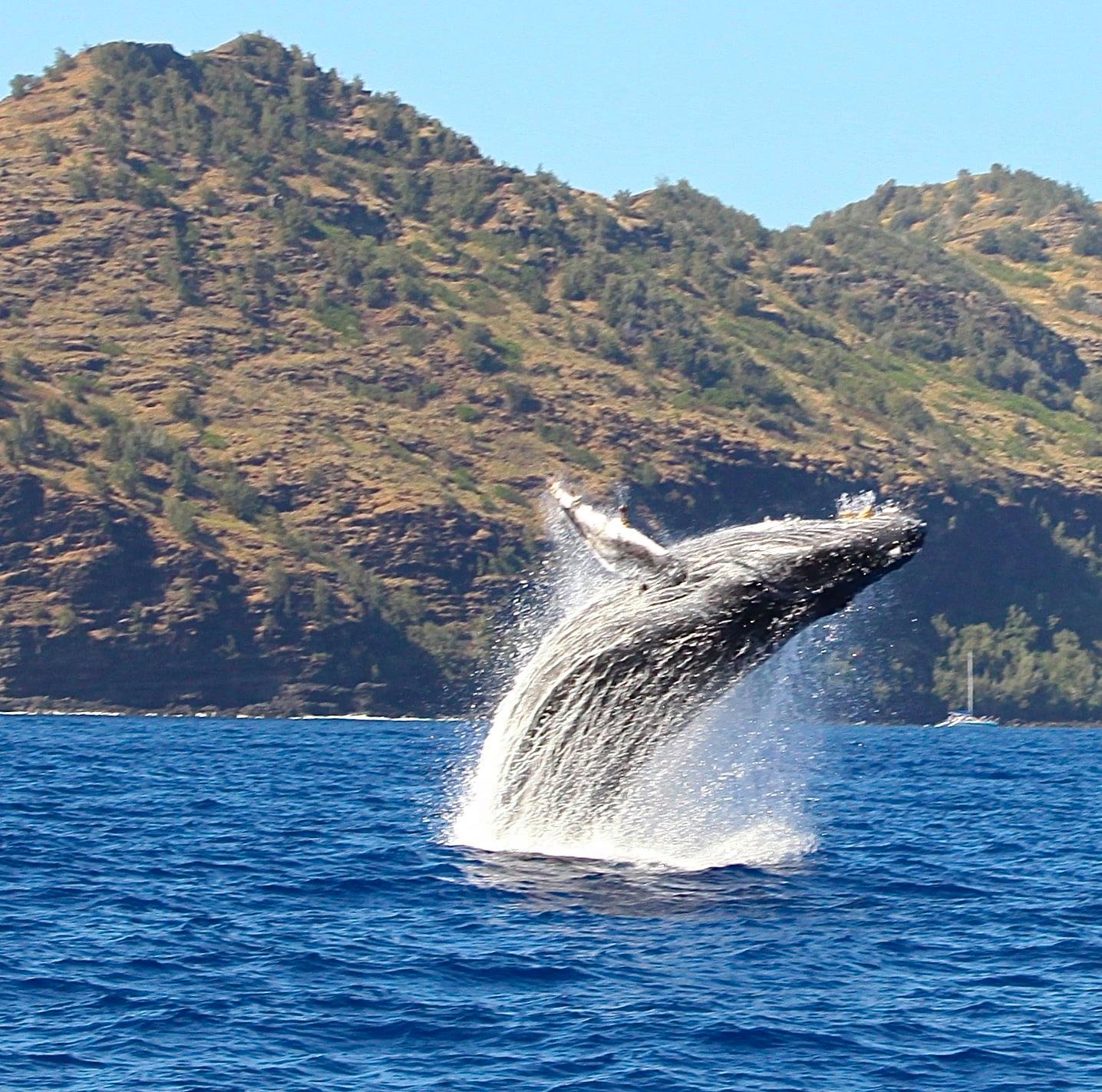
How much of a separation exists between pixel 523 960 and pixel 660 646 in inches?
154

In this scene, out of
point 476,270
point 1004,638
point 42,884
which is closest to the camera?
point 42,884

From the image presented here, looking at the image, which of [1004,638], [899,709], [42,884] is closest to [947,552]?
[1004,638]

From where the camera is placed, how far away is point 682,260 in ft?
622

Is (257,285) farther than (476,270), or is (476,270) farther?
(476,270)

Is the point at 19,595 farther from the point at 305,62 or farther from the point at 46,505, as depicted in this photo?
the point at 305,62

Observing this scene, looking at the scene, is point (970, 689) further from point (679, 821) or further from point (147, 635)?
point (679, 821)

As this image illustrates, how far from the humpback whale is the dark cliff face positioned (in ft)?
287

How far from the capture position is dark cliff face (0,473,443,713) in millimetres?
109875

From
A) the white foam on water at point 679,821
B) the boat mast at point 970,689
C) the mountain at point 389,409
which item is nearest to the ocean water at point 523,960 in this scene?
the white foam on water at point 679,821

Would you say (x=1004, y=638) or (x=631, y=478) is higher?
(x=631, y=478)

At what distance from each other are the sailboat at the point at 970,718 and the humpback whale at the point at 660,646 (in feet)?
360

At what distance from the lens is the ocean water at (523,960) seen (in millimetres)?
17219

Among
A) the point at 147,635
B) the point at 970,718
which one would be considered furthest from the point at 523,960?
the point at 970,718

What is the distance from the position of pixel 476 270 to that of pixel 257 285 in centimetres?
2281
